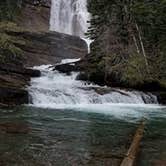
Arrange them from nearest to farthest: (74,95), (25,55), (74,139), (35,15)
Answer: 1. (74,139)
2. (74,95)
3. (25,55)
4. (35,15)

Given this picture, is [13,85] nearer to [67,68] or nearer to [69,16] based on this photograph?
[67,68]

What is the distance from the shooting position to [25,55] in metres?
37.3

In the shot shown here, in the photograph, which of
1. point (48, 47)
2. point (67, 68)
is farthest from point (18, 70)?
point (48, 47)

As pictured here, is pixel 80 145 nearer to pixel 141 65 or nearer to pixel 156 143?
pixel 156 143

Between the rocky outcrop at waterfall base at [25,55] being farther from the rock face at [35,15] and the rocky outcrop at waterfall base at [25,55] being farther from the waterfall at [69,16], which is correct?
the waterfall at [69,16]

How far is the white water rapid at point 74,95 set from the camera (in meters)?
24.2

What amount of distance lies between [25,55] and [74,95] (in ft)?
44.2

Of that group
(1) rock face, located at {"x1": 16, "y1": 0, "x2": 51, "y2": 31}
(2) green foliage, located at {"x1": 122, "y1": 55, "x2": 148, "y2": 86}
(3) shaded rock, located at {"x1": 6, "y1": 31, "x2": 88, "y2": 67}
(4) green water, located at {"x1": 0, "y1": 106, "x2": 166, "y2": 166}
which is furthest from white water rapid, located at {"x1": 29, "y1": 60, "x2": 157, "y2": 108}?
(1) rock face, located at {"x1": 16, "y1": 0, "x2": 51, "y2": 31}

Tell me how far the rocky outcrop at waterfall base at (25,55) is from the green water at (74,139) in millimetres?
3822

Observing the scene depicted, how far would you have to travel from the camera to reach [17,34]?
38531mm

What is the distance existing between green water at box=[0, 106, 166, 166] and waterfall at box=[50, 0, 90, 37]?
33511 mm

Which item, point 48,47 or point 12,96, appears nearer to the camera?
point 12,96

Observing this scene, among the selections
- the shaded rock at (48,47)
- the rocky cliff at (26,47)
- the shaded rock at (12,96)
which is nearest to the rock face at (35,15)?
the rocky cliff at (26,47)

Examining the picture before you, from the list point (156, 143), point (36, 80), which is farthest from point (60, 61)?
point (156, 143)
